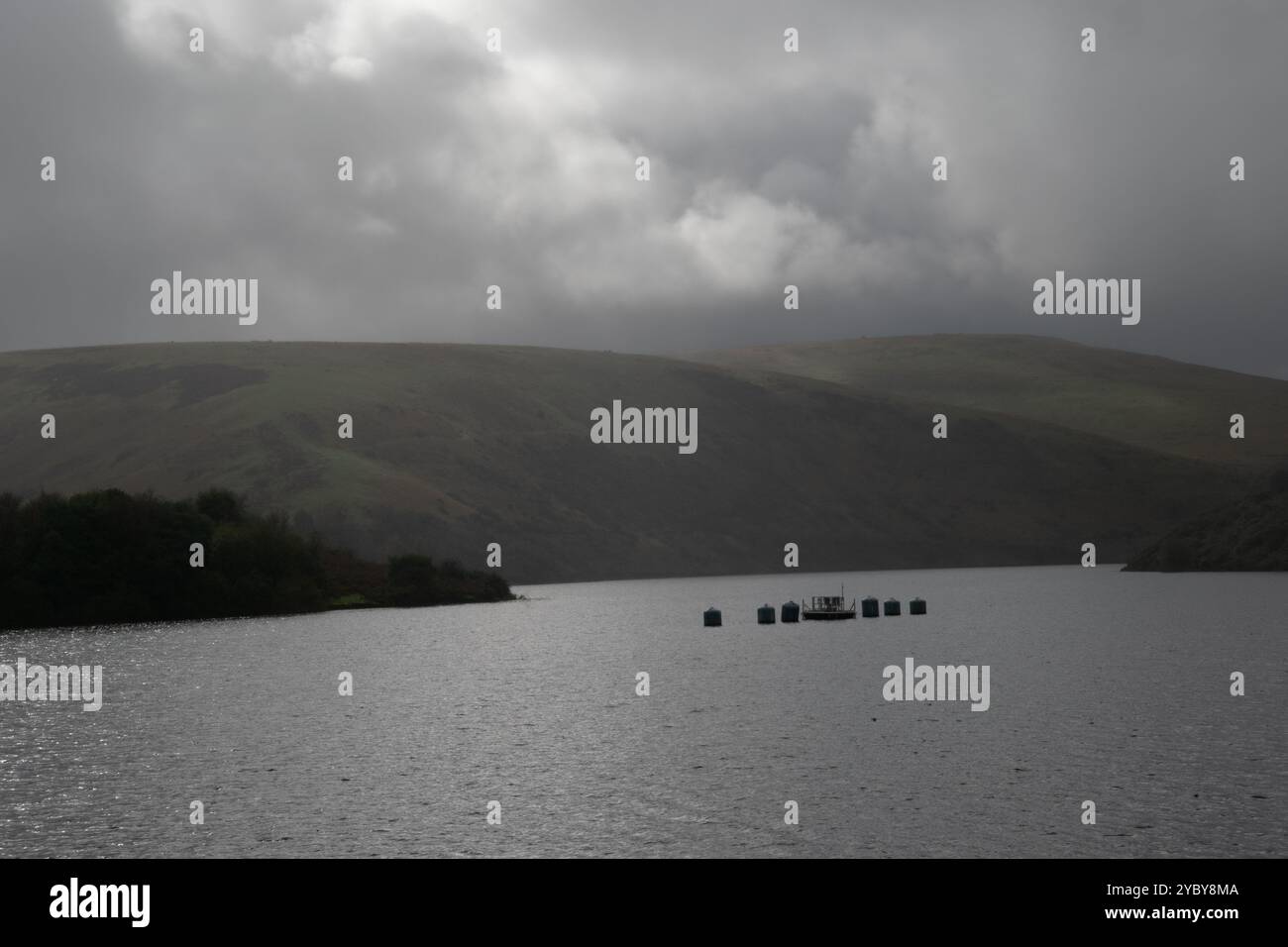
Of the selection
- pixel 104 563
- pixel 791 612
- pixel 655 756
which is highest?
pixel 104 563

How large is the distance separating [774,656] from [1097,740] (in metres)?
58.1

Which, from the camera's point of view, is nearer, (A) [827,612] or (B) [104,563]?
(B) [104,563]

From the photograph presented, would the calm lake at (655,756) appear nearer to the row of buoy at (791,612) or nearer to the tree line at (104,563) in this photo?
the tree line at (104,563)

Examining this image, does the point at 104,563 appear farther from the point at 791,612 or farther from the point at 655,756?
the point at 655,756

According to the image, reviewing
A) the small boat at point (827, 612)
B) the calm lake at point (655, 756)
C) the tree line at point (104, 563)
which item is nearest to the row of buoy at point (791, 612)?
the small boat at point (827, 612)

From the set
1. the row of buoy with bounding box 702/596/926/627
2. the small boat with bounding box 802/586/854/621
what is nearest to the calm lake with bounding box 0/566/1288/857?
the row of buoy with bounding box 702/596/926/627

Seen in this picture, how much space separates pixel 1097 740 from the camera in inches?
2589

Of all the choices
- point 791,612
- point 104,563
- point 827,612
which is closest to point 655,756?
point 791,612

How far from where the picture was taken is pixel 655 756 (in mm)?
64375

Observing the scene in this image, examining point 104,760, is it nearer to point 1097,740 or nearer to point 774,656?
point 1097,740
